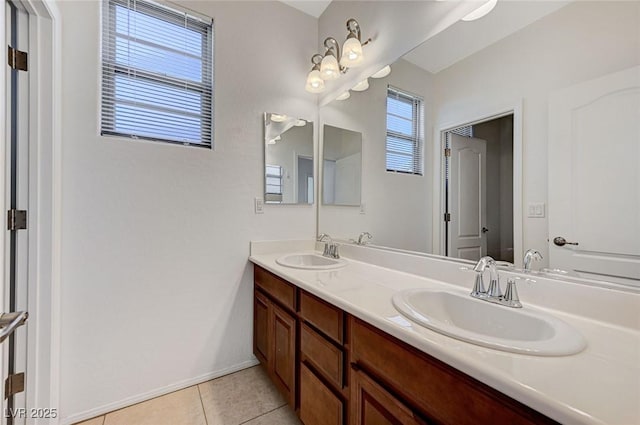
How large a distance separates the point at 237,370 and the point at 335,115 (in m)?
A: 2.05

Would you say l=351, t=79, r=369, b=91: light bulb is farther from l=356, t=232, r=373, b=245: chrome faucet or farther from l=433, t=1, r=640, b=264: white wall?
l=356, t=232, r=373, b=245: chrome faucet

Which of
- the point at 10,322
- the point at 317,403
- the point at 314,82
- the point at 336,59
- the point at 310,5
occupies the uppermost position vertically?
the point at 310,5

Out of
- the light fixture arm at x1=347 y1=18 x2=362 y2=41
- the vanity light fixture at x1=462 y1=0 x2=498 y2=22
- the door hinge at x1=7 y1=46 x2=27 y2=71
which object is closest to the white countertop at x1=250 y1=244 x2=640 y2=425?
the vanity light fixture at x1=462 y1=0 x2=498 y2=22

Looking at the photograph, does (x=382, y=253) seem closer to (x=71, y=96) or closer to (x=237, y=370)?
(x=237, y=370)

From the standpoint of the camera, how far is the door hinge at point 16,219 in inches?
49.3

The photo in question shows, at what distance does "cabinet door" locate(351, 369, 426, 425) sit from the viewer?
780 mm

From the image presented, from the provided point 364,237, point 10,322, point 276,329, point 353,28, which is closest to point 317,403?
point 276,329

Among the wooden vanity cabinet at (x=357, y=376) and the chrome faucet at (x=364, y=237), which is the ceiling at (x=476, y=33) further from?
the wooden vanity cabinet at (x=357, y=376)

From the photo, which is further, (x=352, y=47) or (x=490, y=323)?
(x=352, y=47)

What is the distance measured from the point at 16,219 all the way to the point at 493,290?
2.09m

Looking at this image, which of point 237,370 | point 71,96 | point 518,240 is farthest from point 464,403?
point 71,96

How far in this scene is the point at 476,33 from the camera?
122cm

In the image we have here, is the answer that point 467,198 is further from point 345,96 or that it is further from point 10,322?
point 10,322

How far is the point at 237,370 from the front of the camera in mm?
1966
